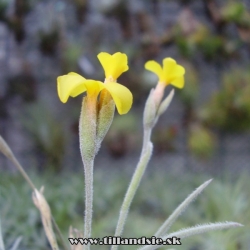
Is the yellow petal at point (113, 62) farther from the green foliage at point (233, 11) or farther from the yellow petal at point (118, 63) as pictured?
the green foliage at point (233, 11)

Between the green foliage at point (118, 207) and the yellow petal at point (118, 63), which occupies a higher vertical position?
the green foliage at point (118, 207)

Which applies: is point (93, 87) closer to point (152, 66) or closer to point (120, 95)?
point (120, 95)

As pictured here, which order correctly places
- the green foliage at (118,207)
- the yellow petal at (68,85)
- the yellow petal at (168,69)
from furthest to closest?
the green foliage at (118,207) < the yellow petal at (168,69) < the yellow petal at (68,85)

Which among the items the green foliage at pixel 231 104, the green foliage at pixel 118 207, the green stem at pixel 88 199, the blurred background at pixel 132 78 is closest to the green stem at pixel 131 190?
the green stem at pixel 88 199

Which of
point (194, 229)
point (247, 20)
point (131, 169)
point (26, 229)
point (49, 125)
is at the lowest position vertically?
point (194, 229)

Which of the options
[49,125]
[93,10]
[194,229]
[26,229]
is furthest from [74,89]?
[93,10]

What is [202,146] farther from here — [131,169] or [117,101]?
[117,101]
